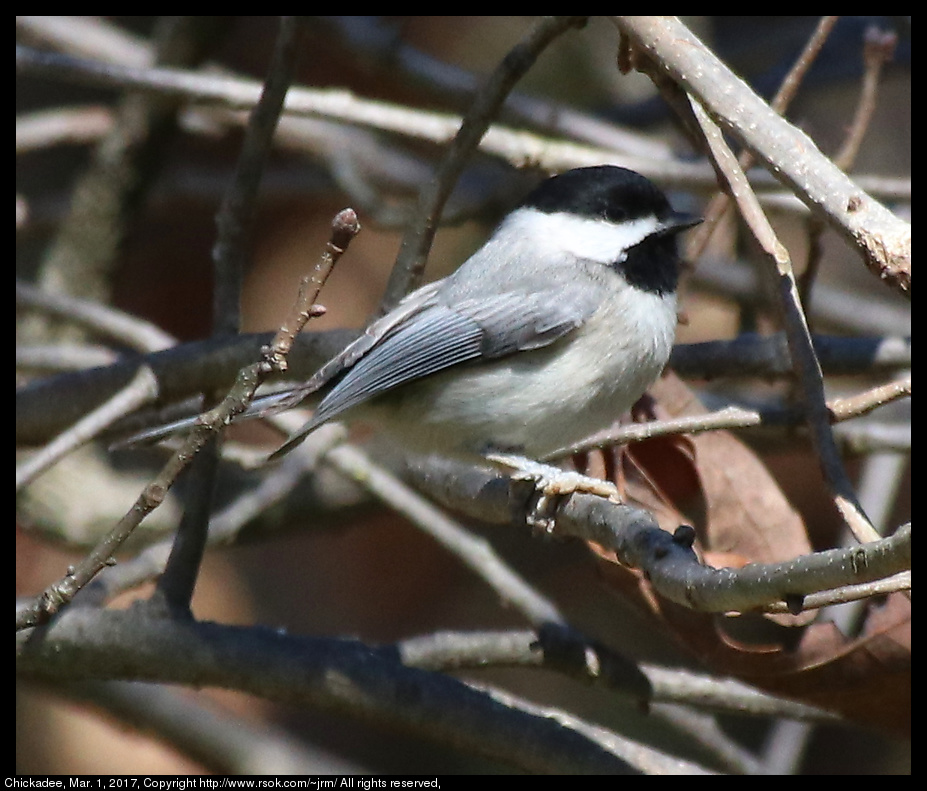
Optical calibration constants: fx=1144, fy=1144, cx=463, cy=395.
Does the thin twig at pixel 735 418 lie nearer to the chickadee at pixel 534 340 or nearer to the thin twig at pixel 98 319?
the chickadee at pixel 534 340

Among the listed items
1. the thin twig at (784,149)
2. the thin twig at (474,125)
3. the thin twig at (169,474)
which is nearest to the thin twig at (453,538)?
the thin twig at (474,125)

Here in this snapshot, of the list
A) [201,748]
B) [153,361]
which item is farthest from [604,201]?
[201,748]

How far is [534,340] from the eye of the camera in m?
2.17

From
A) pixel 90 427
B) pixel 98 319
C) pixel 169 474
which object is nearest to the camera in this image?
pixel 169 474

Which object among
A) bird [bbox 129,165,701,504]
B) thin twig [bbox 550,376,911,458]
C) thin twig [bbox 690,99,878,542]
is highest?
bird [bbox 129,165,701,504]

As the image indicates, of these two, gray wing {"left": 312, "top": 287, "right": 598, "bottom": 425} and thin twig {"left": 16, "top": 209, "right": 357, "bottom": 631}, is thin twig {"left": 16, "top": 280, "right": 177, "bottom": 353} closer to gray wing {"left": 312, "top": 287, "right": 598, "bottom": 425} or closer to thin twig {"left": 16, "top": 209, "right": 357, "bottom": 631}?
gray wing {"left": 312, "top": 287, "right": 598, "bottom": 425}

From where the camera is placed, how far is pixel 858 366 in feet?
8.00

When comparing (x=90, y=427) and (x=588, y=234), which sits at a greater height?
(x=588, y=234)

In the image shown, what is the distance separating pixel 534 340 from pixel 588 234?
1.03ft

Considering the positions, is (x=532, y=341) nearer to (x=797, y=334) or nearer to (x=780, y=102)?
(x=797, y=334)

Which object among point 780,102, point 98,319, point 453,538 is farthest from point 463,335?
point 98,319

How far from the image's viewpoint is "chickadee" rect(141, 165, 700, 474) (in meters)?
2.12

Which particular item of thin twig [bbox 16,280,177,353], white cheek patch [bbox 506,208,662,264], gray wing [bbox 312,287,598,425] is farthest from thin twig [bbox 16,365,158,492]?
white cheek patch [bbox 506,208,662,264]
